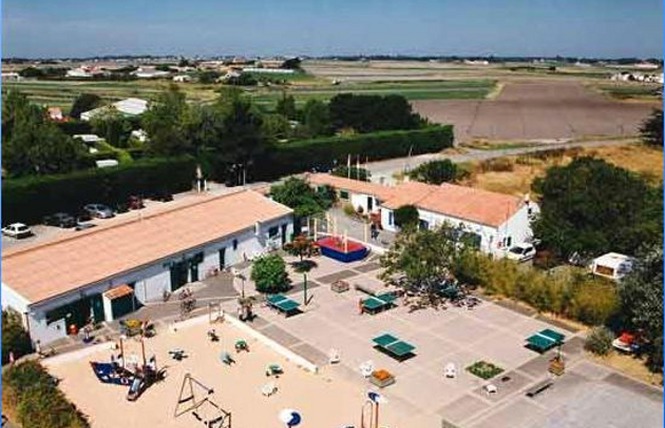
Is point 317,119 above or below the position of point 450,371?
above

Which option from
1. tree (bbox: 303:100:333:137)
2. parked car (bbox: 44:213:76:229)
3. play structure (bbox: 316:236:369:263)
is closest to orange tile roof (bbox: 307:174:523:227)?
play structure (bbox: 316:236:369:263)

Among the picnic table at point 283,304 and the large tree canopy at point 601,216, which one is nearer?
the picnic table at point 283,304

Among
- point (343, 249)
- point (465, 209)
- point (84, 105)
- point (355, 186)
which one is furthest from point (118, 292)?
point (84, 105)

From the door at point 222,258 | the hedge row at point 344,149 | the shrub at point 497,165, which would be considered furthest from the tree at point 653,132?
the door at point 222,258

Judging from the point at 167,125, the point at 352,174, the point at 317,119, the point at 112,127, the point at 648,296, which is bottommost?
the point at 352,174

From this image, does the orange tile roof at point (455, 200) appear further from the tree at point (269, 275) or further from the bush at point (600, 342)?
the tree at point (269, 275)

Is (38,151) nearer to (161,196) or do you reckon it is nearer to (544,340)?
(161,196)
